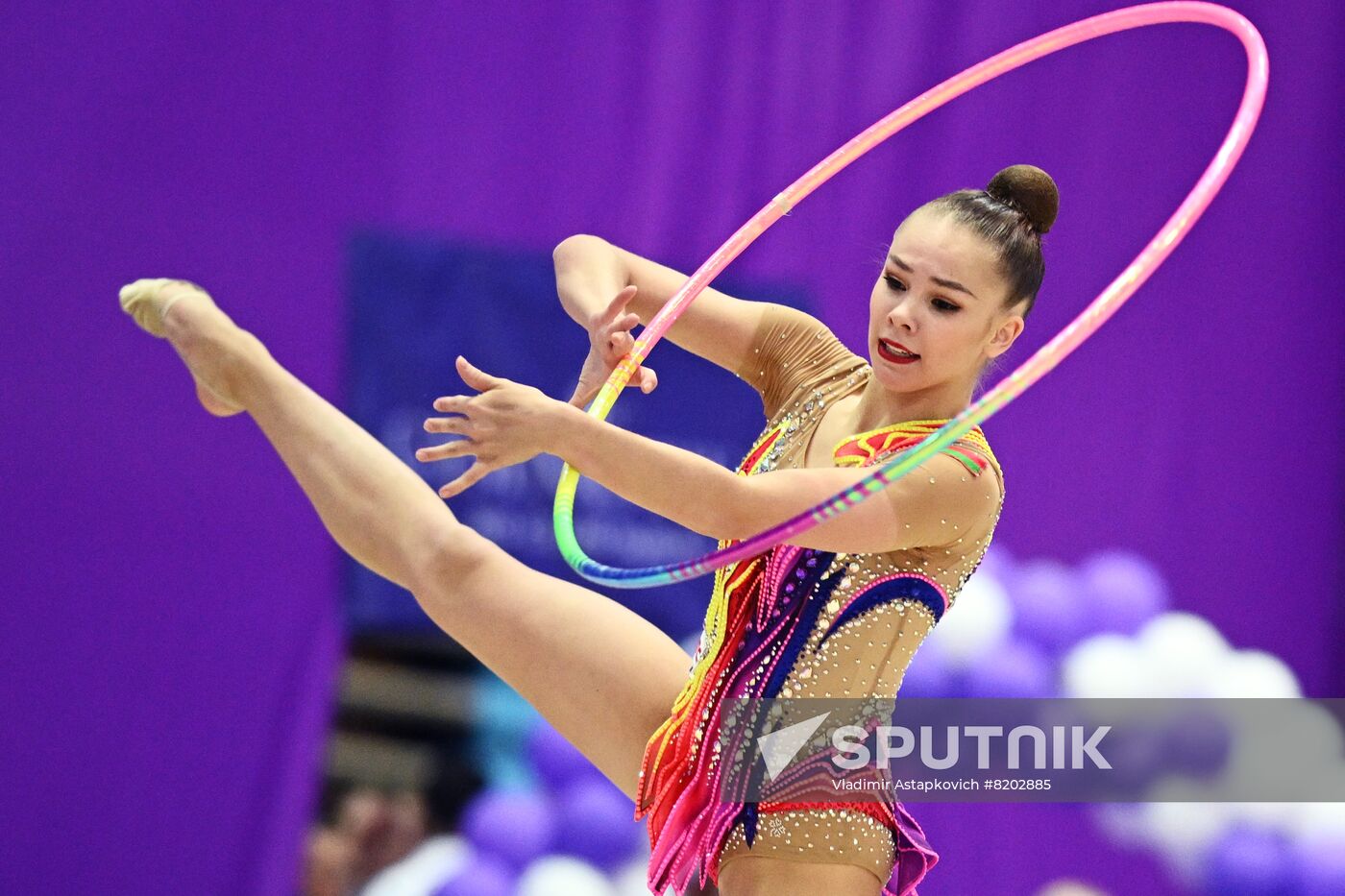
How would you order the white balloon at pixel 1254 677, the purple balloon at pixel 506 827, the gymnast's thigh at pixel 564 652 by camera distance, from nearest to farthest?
the gymnast's thigh at pixel 564 652 < the purple balloon at pixel 506 827 < the white balloon at pixel 1254 677

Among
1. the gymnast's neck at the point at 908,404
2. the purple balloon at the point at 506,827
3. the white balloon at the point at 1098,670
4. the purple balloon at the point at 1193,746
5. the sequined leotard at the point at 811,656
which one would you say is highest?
the white balloon at the point at 1098,670

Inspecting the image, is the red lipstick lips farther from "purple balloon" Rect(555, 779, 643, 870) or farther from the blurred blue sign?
"purple balloon" Rect(555, 779, 643, 870)

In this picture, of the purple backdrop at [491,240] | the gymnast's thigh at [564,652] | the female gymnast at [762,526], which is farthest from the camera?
the purple backdrop at [491,240]

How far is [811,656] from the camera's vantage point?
6.61 ft

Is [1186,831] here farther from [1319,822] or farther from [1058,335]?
[1058,335]

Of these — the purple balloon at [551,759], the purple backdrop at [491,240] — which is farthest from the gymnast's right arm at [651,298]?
the purple balloon at [551,759]

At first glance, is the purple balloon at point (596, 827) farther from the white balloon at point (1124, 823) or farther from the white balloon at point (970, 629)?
the white balloon at point (1124, 823)

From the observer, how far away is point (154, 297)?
242cm

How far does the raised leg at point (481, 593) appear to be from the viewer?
216 centimetres

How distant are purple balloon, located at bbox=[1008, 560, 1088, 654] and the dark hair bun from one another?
194 cm

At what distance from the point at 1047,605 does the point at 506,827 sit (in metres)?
1.47

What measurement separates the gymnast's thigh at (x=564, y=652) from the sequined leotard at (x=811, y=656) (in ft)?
0.18

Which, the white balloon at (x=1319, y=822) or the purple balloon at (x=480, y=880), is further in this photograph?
the white balloon at (x=1319, y=822)

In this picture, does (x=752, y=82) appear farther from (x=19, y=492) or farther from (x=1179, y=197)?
(x=19, y=492)
